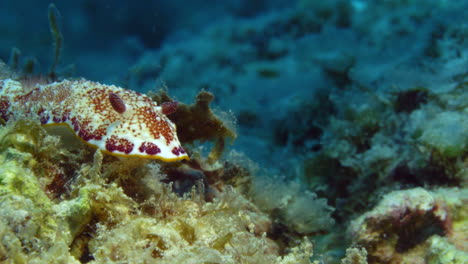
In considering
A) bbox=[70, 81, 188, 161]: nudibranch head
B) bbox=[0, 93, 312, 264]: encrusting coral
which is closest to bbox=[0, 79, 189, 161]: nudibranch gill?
bbox=[70, 81, 188, 161]: nudibranch head

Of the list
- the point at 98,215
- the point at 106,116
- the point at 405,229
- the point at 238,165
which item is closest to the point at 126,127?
the point at 106,116

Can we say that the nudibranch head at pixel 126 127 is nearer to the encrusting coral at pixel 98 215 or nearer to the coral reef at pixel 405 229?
the encrusting coral at pixel 98 215

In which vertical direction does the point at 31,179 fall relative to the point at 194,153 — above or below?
below

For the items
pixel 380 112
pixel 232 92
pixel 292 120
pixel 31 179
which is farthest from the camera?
pixel 232 92

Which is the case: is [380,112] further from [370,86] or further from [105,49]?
[105,49]

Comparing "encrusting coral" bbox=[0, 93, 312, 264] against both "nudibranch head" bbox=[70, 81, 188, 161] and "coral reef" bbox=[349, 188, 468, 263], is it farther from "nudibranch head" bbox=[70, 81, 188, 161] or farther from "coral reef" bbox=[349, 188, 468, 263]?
"coral reef" bbox=[349, 188, 468, 263]

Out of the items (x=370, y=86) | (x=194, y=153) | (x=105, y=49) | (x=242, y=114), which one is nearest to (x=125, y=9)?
(x=105, y=49)

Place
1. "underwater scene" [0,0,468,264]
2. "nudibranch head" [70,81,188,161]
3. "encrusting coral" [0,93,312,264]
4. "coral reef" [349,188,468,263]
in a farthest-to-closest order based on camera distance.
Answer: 1. "coral reef" [349,188,468,263]
2. "nudibranch head" [70,81,188,161]
3. "underwater scene" [0,0,468,264]
4. "encrusting coral" [0,93,312,264]
